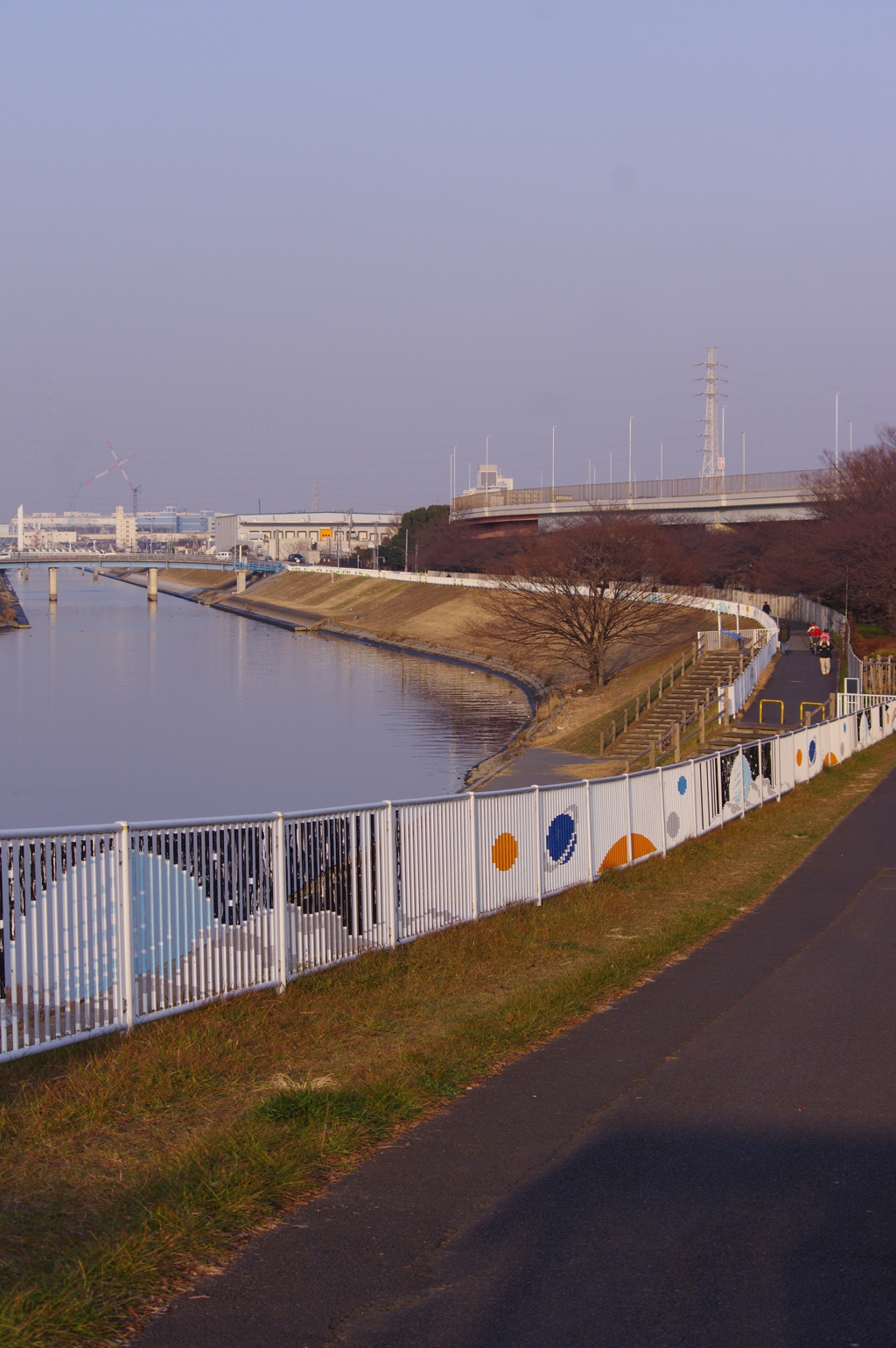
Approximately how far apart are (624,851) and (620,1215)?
1073 cm

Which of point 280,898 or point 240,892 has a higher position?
point 240,892

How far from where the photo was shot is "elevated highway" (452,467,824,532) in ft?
258

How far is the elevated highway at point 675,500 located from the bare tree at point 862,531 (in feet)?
18.9

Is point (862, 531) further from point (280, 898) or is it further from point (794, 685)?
point (280, 898)

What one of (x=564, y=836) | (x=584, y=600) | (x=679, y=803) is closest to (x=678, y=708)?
(x=584, y=600)

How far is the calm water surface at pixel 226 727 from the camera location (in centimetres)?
3550

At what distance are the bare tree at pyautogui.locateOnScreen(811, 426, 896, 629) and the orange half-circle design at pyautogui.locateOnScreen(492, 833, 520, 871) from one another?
151 feet

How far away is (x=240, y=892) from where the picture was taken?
868 centimetres

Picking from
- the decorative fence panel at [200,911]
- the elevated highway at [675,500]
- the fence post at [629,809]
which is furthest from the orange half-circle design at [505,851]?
the elevated highway at [675,500]

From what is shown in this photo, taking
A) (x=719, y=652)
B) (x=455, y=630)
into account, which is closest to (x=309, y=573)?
(x=455, y=630)

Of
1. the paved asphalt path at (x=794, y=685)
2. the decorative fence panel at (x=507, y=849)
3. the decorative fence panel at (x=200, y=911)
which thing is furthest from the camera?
the paved asphalt path at (x=794, y=685)

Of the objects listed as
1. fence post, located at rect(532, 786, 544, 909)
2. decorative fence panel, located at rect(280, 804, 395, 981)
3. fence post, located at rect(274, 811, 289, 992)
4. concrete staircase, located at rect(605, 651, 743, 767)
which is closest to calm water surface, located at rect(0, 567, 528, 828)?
concrete staircase, located at rect(605, 651, 743, 767)

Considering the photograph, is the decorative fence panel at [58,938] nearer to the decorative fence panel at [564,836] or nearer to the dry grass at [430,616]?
the decorative fence panel at [564,836]

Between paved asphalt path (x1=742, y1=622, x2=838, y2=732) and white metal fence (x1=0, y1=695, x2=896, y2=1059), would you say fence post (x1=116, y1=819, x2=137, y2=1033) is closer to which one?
white metal fence (x1=0, y1=695, x2=896, y2=1059)
